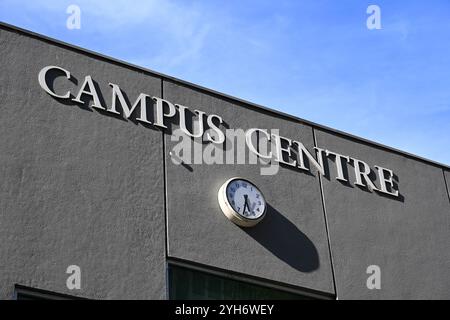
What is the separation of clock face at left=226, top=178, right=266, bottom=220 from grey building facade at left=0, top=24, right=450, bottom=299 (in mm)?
201

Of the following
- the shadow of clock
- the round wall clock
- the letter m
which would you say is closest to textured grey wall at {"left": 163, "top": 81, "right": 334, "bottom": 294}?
the shadow of clock

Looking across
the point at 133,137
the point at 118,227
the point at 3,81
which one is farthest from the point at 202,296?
the point at 3,81

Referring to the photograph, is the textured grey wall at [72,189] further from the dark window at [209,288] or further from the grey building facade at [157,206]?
the dark window at [209,288]

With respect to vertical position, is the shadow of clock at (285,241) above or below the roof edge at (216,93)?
below

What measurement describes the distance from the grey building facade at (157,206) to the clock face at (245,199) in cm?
20

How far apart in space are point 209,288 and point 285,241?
1515 millimetres

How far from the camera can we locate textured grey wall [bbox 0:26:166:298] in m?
12.2

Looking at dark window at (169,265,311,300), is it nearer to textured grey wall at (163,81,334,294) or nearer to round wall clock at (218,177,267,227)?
textured grey wall at (163,81,334,294)

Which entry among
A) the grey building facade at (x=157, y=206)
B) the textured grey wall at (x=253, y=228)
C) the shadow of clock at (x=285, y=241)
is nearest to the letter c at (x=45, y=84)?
the grey building facade at (x=157, y=206)

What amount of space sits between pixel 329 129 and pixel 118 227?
15.2 feet

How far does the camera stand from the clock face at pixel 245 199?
1412cm

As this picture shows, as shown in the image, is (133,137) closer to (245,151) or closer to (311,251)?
(245,151)
